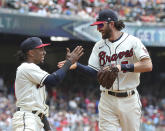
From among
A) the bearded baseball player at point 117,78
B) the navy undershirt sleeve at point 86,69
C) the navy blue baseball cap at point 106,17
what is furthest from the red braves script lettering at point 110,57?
the navy blue baseball cap at point 106,17

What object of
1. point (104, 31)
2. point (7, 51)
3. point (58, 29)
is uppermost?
point (104, 31)

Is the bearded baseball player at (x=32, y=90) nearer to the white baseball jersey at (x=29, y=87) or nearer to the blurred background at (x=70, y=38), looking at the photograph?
the white baseball jersey at (x=29, y=87)

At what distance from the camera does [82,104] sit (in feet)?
52.0

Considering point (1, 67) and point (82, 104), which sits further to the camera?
point (1, 67)

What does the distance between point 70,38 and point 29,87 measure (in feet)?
34.1

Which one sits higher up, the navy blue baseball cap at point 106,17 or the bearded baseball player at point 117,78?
the navy blue baseball cap at point 106,17

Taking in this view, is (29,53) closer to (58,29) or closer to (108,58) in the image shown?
(108,58)

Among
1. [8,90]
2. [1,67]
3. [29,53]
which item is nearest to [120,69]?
[29,53]

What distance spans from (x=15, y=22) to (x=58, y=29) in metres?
1.62

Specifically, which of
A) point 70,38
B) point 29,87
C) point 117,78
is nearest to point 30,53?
point 29,87

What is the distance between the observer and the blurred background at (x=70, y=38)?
1375cm

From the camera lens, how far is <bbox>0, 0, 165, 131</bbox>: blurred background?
13.8 metres

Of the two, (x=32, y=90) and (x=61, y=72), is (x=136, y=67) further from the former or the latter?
(x=32, y=90)

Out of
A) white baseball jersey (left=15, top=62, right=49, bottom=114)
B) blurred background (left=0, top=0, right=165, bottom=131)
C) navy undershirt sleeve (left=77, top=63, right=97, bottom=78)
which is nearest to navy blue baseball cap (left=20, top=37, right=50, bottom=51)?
white baseball jersey (left=15, top=62, right=49, bottom=114)
